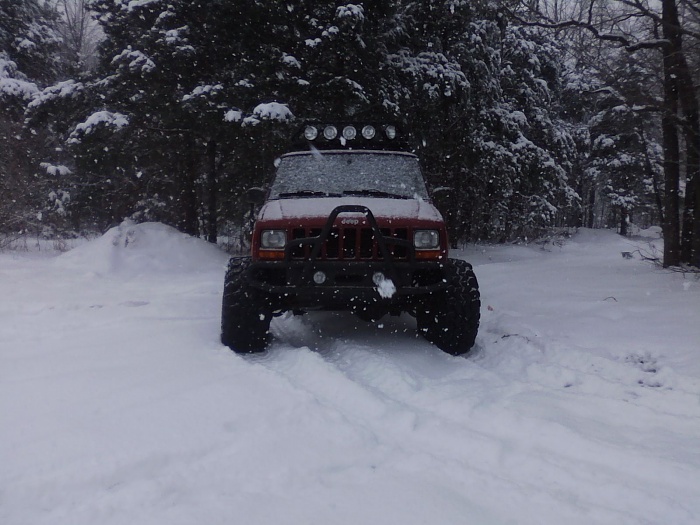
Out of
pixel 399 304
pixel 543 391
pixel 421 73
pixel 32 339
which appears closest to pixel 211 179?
pixel 421 73


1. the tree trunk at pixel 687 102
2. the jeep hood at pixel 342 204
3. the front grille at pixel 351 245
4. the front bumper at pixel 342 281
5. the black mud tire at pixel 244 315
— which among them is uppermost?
the tree trunk at pixel 687 102

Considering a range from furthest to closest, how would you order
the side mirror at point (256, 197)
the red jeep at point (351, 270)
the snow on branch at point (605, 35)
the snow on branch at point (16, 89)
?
the snow on branch at point (16, 89) → the snow on branch at point (605, 35) → the side mirror at point (256, 197) → the red jeep at point (351, 270)

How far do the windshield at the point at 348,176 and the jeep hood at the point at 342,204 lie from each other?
0.31 meters

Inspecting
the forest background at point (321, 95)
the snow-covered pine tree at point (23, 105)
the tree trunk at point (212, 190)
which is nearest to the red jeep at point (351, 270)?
the forest background at point (321, 95)

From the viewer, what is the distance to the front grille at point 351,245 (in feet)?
14.2

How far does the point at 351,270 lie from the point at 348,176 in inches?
64.7

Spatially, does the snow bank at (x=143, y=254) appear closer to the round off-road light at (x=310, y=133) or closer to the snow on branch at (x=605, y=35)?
the round off-road light at (x=310, y=133)

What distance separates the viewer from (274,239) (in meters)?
4.38

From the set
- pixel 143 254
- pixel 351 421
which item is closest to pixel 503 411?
pixel 351 421

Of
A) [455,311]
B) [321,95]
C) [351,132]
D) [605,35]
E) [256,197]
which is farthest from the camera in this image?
[321,95]

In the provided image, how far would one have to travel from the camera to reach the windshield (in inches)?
211

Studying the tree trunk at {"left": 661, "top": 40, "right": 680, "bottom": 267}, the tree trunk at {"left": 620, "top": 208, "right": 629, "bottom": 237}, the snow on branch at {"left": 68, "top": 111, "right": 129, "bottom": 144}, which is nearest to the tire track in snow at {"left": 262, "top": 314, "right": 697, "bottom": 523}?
the tree trunk at {"left": 661, "top": 40, "right": 680, "bottom": 267}

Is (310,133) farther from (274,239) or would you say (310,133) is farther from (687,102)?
(687,102)

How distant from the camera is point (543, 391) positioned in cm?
375
